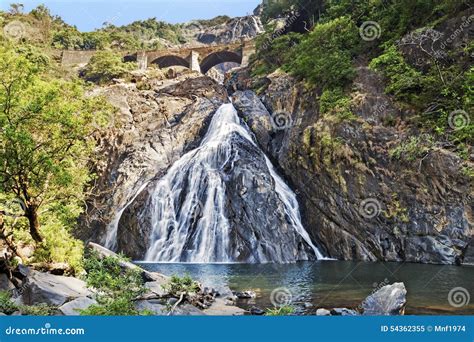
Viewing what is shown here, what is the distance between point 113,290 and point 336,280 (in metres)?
7.83

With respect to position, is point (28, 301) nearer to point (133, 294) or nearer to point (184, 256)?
point (133, 294)

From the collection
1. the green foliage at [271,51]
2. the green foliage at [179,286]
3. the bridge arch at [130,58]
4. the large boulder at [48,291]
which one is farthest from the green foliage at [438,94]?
the bridge arch at [130,58]

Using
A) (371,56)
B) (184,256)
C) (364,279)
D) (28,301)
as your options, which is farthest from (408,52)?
(28,301)

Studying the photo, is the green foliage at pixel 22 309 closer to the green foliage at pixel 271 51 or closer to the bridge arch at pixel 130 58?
the green foliage at pixel 271 51

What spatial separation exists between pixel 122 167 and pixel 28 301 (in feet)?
64.2

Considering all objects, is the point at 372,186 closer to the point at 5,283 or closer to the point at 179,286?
the point at 179,286

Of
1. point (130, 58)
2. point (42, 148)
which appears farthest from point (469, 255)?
point (130, 58)

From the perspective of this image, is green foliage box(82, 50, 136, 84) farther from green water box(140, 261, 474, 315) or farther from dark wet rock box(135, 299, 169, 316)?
dark wet rock box(135, 299, 169, 316)

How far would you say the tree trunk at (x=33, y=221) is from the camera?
32.7ft

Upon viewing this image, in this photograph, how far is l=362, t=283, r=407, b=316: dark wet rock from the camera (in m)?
8.12

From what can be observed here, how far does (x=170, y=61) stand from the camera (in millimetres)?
51156

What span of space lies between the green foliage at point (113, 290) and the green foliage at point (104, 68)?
32.2 meters

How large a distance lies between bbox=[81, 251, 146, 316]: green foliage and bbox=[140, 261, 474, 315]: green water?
9.87 ft

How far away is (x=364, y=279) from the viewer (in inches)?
517
